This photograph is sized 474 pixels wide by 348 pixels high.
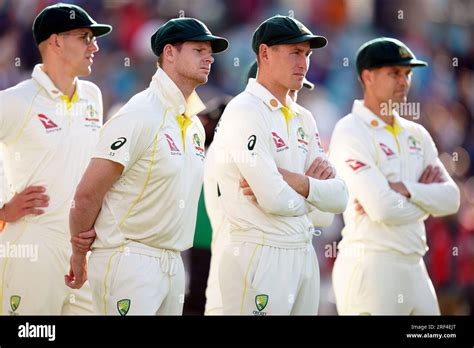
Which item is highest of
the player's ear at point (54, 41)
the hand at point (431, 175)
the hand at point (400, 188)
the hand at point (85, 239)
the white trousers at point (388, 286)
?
the player's ear at point (54, 41)

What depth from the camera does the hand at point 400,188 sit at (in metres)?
5.79

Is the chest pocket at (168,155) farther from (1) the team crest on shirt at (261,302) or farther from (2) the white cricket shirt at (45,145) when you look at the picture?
(2) the white cricket shirt at (45,145)

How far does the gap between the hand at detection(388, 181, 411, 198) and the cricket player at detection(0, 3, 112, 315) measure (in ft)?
5.27

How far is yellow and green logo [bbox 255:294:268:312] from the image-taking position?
4.86 m

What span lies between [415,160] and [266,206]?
150 cm

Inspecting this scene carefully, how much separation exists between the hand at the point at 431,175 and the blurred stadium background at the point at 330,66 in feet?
4.27

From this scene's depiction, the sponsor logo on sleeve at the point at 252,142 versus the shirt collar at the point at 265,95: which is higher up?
the shirt collar at the point at 265,95

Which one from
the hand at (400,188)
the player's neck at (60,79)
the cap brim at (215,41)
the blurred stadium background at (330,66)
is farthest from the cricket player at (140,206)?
the blurred stadium background at (330,66)

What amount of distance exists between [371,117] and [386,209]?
628 mm

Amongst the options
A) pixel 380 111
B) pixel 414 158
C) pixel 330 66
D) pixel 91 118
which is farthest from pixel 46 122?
pixel 330 66

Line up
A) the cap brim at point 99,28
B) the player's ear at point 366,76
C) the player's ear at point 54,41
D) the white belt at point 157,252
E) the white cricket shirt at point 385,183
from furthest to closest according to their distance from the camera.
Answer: the player's ear at point 366,76, the white cricket shirt at point 385,183, the player's ear at point 54,41, the cap brim at point 99,28, the white belt at point 157,252

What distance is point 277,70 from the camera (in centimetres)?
512
